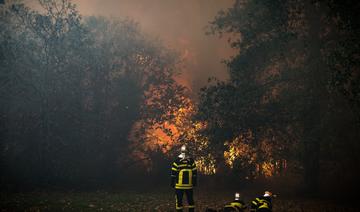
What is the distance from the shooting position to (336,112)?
1972 centimetres

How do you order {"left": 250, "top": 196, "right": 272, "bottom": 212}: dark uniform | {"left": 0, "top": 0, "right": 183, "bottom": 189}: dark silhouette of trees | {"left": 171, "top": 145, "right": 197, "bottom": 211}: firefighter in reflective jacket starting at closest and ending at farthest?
→ {"left": 250, "top": 196, "right": 272, "bottom": 212}: dark uniform < {"left": 171, "top": 145, "right": 197, "bottom": 211}: firefighter in reflective jacket < {"left": 0, "top": 0, "right": 183, "bottom": 189}: dark silhouette of trees

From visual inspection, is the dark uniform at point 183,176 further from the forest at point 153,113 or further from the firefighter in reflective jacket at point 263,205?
the forest at point 153,113

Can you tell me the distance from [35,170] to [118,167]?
823 cm

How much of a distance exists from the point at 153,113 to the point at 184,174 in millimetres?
19035

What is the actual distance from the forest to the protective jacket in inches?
156

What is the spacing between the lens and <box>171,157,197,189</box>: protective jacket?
11.4 m

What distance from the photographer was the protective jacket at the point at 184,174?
11430mm

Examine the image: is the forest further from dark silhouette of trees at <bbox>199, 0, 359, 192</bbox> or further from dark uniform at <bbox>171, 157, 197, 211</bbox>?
dark uniform at <bbox>171, 157, 197, 211</bbox>

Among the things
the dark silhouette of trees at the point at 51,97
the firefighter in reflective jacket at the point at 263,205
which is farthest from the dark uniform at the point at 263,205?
the dark silhouette of trees at the point at 51,97

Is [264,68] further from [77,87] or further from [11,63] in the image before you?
[11,63]

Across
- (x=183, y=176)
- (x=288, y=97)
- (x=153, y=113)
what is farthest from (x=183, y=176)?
(x=153, y=113)

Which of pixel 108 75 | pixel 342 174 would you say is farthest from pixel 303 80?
pixel 108 75

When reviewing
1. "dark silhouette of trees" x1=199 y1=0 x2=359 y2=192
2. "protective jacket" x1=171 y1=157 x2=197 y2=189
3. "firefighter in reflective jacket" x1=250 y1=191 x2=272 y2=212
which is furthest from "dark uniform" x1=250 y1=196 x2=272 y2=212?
"dark silhouette of trees" x1=199 y1=0 x2=359 y2=192

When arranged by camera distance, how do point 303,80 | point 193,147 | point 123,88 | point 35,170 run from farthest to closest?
point 123,88, point 193,147, point 35,170, point 303,80
